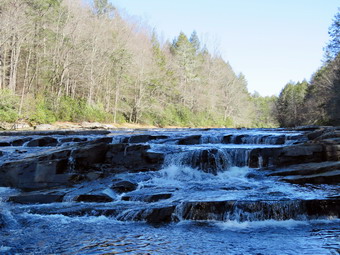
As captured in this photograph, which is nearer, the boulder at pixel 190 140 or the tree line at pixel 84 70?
the boulder at pixel 190 140

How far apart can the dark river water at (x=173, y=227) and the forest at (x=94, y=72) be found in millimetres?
17564

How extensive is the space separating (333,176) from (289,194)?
202cm

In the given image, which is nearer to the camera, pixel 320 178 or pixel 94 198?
pixel 94 198

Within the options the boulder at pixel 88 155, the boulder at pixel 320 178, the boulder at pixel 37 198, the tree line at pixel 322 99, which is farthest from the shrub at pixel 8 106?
the tree line at pixel 322 99

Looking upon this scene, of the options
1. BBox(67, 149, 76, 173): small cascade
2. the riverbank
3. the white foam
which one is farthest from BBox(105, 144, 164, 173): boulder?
the riverbank

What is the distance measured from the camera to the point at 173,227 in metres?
6.27

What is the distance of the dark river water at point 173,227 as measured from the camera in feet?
16.6

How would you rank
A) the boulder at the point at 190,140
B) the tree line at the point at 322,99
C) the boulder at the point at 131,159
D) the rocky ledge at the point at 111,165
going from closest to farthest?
the rocky ledge at the point at 111,165 < the boulder at the point at 131,159 < the boulder at the point at 190,140 < the tree line at the point at 322,99

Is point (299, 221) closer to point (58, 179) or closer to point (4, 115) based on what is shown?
point (58, 179)

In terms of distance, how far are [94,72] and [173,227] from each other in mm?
28772

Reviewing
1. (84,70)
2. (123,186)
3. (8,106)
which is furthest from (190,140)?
(84,70)

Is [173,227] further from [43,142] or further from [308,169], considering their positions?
[43,142]

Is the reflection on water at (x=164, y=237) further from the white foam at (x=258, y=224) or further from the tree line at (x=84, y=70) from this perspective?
the tree line at (x=84, y=70)

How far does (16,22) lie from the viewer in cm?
2319
